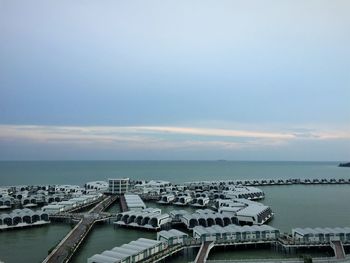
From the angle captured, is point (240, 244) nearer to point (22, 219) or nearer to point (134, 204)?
point (134, 204)

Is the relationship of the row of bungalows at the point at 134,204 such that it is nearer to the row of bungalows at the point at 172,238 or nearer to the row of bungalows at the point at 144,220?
the row of bungalows at the point at 144,220

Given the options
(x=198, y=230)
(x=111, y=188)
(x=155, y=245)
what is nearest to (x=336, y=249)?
(x=198, y=230)

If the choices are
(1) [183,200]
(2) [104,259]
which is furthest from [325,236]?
(1) [183,200]

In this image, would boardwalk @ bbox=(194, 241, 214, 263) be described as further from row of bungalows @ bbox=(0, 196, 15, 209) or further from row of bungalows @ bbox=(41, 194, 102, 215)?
row of bungalows @ bbox=(0, 196, 15, 209)

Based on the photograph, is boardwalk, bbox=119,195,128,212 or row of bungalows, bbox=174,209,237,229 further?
boardwalk, bbox=119,195,128,212

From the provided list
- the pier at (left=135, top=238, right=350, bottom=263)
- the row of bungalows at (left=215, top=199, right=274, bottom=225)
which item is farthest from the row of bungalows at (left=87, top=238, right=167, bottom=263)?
the row of bungalows at (left=215, top=199, right=274, bottom=225)

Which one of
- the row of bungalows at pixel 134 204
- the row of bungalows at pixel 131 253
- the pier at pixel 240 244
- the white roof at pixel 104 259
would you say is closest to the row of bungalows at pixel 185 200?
the row of bungalows at pixel 134 204
